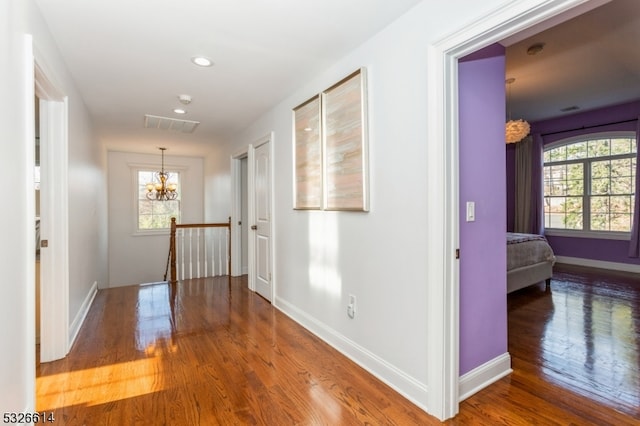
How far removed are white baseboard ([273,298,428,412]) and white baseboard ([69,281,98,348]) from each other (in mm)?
1973

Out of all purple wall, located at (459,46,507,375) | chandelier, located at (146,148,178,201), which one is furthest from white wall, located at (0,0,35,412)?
chandelier, located at (146,148,178,201)

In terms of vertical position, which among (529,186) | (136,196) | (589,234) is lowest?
(589,234)

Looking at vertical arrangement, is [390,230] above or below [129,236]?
above

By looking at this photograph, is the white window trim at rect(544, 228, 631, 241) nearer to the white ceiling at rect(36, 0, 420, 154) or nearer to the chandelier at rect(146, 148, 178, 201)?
the white ceiling at rect(36, 0, 420, 154)

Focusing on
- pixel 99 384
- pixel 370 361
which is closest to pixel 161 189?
pixel 99 384

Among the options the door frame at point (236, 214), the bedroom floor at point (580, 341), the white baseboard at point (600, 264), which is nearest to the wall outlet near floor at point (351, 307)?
the bedroom floor at point (580, 341)

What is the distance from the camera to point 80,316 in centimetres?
322

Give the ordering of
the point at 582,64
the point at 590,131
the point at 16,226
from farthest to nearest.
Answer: the point at 590,131, the point at 582,64, the point at 16,226

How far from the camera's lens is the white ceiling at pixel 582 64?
2703 mm

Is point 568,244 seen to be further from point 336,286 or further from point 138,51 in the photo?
point 138,51

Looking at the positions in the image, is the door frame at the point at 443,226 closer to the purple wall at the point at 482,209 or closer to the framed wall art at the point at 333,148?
the purple wall at the point at 482,209

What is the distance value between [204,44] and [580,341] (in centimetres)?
389

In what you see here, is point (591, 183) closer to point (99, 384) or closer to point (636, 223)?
point (636, 223)

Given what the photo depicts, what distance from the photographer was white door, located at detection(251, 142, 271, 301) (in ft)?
13.2
